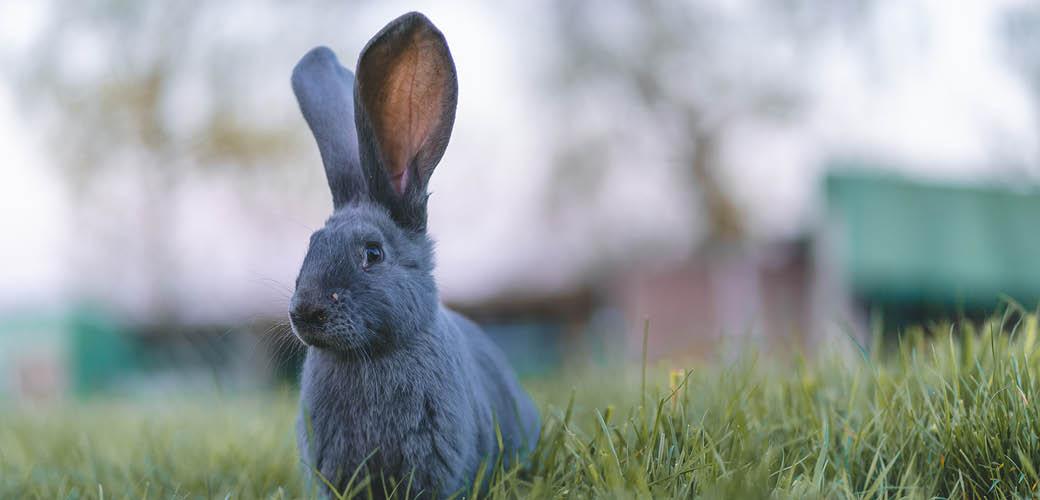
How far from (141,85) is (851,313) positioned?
37.9 ft

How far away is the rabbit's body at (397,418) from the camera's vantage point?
7.63 ft

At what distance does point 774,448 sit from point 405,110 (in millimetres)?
1422

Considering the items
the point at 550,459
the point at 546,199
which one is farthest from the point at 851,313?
the point at 550,459

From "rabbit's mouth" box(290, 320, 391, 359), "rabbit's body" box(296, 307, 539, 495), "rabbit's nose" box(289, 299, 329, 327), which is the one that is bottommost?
"rabbit's body" box(296, 307, 539, 495)

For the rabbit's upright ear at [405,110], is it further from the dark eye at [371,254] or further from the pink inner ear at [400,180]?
the dark eye at [371,254]

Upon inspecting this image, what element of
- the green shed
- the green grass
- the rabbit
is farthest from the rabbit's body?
the green shed

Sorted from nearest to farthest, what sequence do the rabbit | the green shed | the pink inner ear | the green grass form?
the green grass
the rabbit
the pink inner ear
the green shed

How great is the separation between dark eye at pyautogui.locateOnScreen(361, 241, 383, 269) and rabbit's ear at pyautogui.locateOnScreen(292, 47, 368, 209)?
0.24m

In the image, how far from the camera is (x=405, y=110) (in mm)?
2523

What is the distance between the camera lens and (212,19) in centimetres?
1350

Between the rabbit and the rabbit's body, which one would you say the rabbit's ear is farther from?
the rabbit's body

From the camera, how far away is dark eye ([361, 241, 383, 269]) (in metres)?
2.35

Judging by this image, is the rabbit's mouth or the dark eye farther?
the dark eye

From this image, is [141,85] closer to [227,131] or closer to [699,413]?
[227,131]
